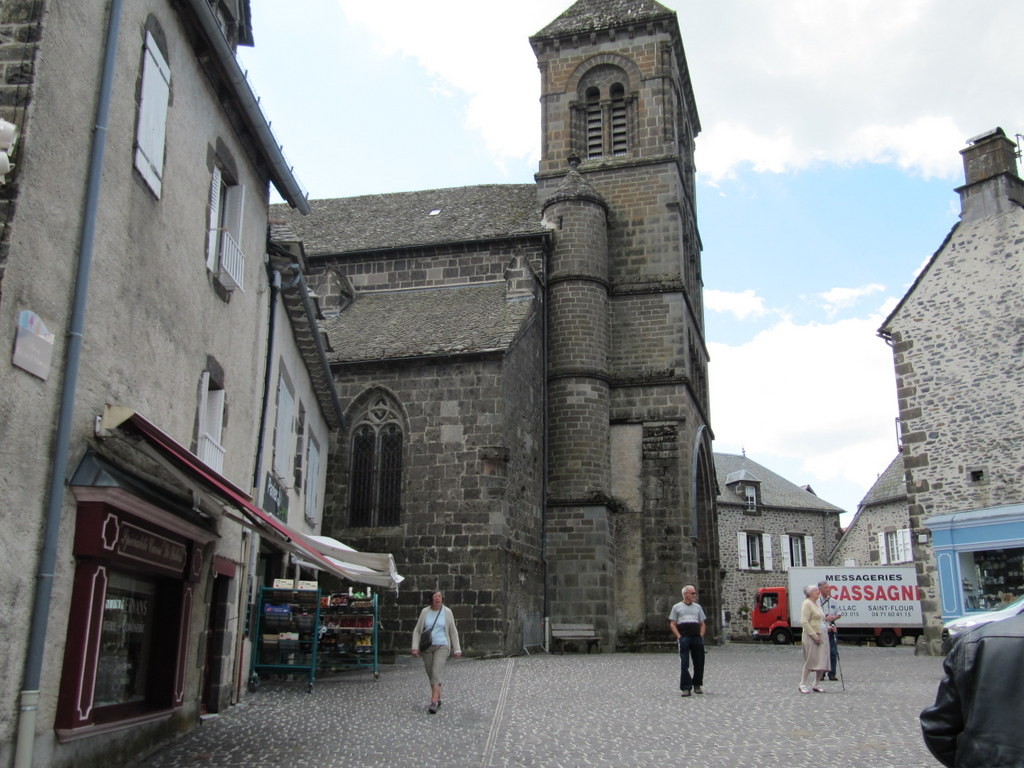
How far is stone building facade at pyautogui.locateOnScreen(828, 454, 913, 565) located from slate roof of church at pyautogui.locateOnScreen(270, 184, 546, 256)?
2028cm

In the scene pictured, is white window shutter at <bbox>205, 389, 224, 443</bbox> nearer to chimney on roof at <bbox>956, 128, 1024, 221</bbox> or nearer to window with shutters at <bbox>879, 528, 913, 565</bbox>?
chimney on roof at <bbox>956, 128, 1024, 221</bbox>

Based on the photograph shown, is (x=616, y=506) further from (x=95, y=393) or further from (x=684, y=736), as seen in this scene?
(x=95, y=393)

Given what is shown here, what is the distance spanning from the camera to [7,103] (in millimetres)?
5895

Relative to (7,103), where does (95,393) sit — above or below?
below

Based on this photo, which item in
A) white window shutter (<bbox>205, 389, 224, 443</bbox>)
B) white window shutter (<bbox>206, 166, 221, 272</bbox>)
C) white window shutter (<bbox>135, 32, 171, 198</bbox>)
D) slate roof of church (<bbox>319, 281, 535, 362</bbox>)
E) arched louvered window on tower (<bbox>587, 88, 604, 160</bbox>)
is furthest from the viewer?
arched louvered window on tower (<bbox>587, 88, 604, 160</bbox>)

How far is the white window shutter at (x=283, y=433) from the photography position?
43.4 feet

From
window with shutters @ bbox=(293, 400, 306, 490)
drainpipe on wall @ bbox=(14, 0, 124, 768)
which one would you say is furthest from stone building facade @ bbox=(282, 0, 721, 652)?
drainpipe on wall @ bbox=(14, 0, 124, 768)

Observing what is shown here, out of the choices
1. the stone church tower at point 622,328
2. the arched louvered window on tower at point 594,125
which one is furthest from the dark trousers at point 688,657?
the arched louvered window on tower at point 594,125

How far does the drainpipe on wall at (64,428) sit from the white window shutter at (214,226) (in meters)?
2.59

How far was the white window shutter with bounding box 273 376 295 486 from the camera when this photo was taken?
13217 millimetres

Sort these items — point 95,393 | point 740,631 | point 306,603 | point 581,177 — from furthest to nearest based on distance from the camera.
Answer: point 740,631, point 581,177, point 306,603, point 95,393

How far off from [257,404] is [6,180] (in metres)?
5.97

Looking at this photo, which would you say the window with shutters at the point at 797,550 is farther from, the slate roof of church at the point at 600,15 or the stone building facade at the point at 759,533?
the slate roof of church at the point at 600,15

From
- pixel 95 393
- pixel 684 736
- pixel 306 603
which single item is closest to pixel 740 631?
pixel 306 603
